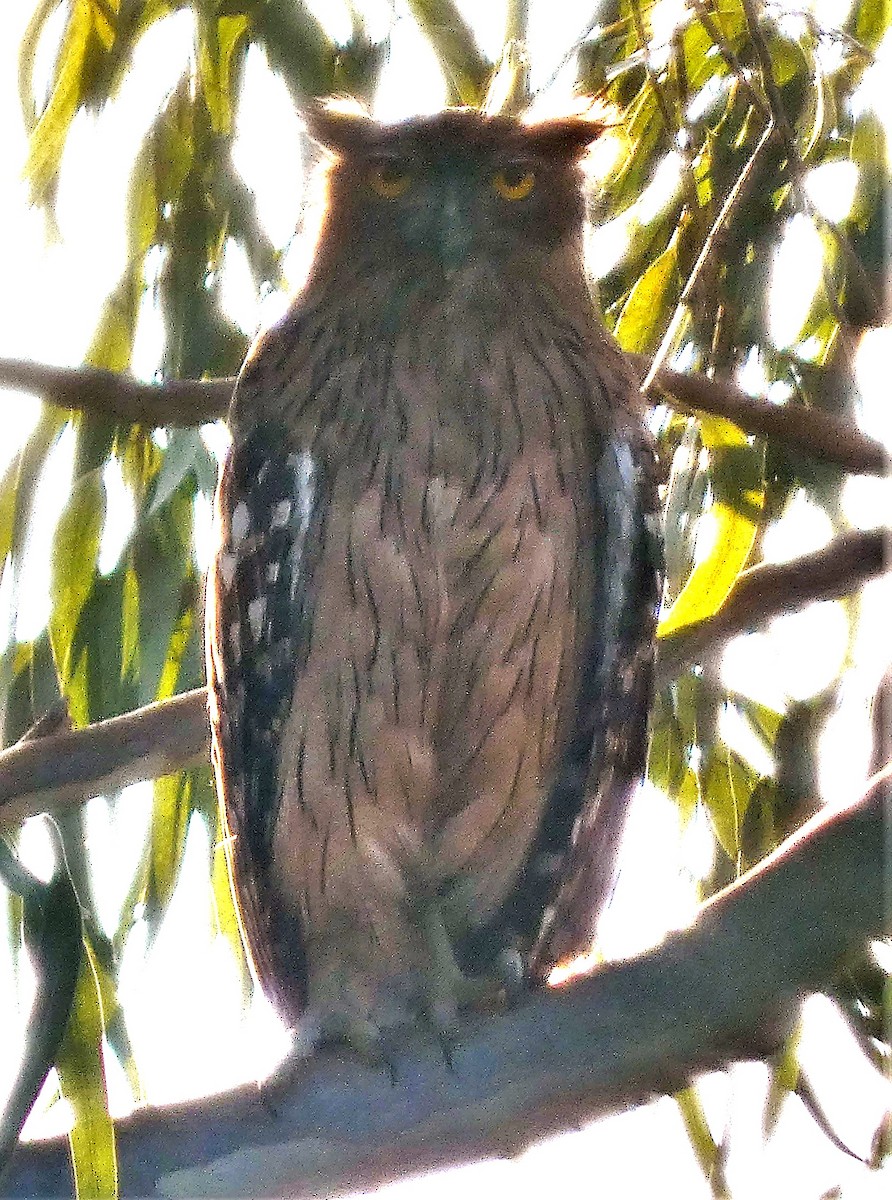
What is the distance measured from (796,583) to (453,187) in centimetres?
60

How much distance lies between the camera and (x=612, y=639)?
1736 millimetres

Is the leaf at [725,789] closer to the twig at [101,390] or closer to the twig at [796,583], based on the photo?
the twig at [796,583]

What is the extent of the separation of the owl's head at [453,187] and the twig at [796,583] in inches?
19.4

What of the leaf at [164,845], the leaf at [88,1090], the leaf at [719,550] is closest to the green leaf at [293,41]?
the leaf at [719,550]

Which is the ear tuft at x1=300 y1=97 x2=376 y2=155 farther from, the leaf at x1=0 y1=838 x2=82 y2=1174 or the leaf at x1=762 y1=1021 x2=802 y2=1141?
the leaf at x1=762 y1=1021 x2=802 y2=1141

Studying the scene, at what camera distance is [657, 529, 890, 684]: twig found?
1.52 m

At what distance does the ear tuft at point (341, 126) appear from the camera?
1825mm

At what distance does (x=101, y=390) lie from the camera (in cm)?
148

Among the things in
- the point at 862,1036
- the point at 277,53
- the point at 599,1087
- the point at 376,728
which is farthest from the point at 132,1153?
the point at 277,53

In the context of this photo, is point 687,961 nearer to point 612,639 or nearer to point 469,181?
point 612,639

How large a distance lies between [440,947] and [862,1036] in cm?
42

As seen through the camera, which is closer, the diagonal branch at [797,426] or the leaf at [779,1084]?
the leaf at [779,1084]

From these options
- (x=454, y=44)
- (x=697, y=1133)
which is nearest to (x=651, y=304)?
(x=454, y=44)

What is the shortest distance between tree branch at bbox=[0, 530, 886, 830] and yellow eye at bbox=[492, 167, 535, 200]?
556 millimetres
